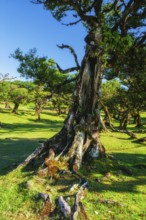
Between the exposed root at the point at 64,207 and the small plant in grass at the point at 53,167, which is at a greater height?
the small plant in grass at the point at 53,167

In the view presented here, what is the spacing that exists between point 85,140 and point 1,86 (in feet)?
242

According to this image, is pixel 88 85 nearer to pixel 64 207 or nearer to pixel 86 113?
pixel 86 113

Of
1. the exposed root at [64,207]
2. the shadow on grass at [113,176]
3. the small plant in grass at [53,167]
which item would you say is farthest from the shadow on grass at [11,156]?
the exposed root at [64,207]

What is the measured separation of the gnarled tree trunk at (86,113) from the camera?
18892mm

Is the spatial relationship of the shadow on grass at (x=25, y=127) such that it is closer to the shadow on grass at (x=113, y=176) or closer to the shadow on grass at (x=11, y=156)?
the shadow on grass at (x=11, y=156)

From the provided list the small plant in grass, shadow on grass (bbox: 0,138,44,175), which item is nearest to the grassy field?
the small plant in grass

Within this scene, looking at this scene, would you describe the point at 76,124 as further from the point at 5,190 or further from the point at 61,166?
the point at 5,190

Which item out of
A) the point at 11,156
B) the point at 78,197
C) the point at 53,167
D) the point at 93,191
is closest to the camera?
the point at 78,197

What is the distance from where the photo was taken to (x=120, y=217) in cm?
1274

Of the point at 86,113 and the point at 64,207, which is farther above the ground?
the point at 86,113

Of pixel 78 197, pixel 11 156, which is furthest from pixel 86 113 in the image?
pixel 11 156

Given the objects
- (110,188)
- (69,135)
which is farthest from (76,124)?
(110,188)

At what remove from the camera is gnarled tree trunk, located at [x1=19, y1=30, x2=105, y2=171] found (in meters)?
18.9

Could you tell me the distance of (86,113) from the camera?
19688 millimetres
